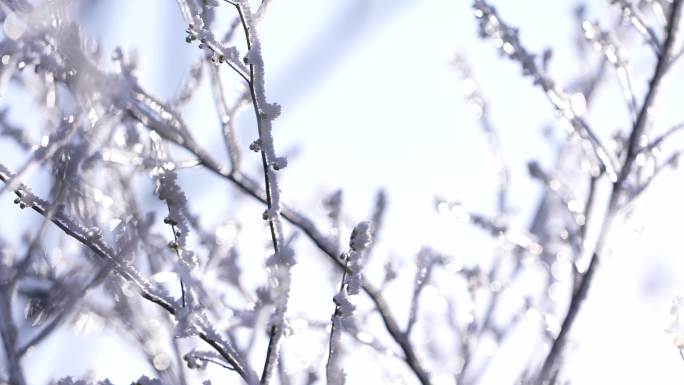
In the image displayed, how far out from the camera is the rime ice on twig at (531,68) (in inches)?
122

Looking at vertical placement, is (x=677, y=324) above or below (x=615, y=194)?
below

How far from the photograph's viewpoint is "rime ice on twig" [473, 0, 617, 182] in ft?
10.1

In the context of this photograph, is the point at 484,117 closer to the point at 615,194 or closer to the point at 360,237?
the point at 615,194

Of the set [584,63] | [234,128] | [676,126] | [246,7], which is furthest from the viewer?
[584,63]

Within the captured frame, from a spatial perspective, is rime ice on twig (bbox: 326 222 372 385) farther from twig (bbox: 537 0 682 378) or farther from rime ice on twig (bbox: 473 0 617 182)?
rime ice on twig (bbox: 473 0 617 182)

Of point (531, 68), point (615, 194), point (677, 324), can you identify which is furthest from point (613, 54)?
point (677, 324)

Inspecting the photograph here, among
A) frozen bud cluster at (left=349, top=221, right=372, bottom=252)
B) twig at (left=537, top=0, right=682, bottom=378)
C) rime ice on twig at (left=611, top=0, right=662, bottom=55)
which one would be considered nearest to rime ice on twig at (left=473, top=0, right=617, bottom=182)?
twig at (left=537, top=0, right=682, bottom=378)

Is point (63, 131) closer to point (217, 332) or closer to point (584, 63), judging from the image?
point (217, 332)

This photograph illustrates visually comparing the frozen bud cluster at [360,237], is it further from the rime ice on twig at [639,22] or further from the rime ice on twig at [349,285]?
the rime ice on twig at [639,22]

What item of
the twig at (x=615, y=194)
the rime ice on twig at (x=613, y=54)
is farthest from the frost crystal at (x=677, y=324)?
the rime ice on twig at (x=613, y=54)

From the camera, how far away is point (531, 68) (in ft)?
10.3

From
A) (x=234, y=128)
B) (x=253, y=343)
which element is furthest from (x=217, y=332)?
(x=234, y=128)

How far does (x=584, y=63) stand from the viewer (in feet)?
13.0

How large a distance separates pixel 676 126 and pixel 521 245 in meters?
0.91
